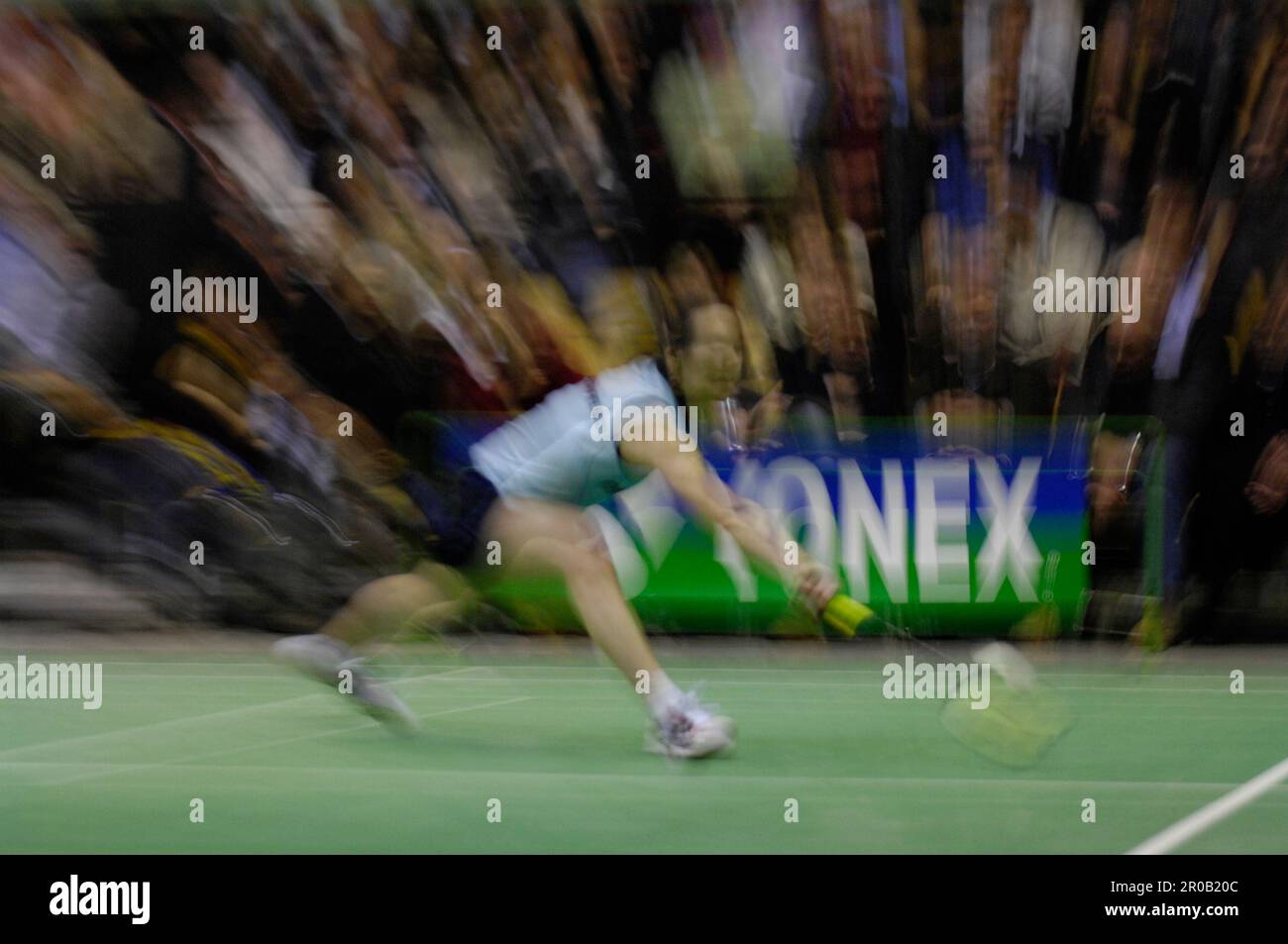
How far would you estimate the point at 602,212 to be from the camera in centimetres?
377

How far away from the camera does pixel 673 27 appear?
3668mm

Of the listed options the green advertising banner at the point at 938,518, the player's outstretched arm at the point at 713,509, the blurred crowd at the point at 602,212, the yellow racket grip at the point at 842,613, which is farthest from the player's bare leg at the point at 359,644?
the yellow racket grip at the point at 842,613

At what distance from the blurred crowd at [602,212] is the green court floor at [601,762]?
0.68 meters

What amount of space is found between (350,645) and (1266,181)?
2.76m

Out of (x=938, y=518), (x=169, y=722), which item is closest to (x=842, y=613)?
(x=938, y=518)

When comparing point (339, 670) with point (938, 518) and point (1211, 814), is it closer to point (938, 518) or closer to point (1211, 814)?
point (938, 518)

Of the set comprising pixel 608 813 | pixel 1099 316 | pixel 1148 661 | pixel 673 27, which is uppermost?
pixel 673 27

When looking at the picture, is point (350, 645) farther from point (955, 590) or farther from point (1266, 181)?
point (1266, 181)

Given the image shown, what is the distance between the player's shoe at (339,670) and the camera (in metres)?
4.01

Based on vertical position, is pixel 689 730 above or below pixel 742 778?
above

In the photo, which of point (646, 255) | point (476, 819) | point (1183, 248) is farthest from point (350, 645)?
point (1183, 248)

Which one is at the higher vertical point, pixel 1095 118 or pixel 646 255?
pixel 1095 118

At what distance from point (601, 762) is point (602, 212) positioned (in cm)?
138

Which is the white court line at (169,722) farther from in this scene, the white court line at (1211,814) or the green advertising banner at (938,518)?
the white court line at (1211,814)
